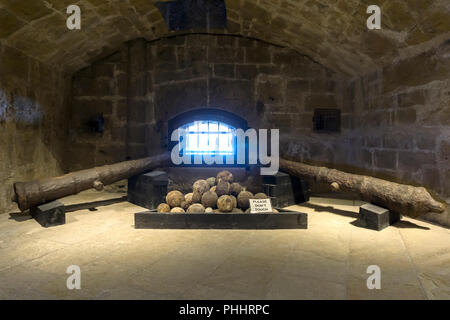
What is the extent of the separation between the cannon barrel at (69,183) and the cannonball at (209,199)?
1433 millimetres

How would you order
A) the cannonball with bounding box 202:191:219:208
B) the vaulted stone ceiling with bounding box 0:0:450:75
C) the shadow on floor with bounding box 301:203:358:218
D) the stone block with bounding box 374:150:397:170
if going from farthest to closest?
the stone block with bounding box 374:150:397:170 → the shadow on floor with bounding box 301:203:358:218 → the cannonball with bounding box 202:191:219:208 → the vaulted stone ceiling with bounding box 0:0:450:75

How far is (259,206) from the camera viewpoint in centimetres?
400

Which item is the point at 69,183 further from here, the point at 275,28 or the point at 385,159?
the point at 385,159

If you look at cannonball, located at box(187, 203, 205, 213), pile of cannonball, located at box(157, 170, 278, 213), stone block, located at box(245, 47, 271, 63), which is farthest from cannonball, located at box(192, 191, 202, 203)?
stone block, located at box(245, 47, 271, 63)

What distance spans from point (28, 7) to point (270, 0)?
3047 millimetres

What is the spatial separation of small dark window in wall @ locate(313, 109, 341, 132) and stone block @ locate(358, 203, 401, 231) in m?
2.47

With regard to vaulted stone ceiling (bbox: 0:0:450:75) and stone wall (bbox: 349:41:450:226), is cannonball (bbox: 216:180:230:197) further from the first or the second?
vaulted stone ceiling (bbox: 0:0:450:75)

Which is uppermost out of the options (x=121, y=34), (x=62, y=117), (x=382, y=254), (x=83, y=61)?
(x=121, y=34)

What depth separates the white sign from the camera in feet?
13.0

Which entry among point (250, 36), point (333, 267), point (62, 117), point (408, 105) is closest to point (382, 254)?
point (333, 267)

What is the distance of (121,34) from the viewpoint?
224 inches

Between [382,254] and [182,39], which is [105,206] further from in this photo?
[382,254]

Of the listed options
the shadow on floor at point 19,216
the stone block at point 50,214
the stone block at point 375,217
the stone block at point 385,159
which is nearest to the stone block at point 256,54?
the stone block at point 385,159

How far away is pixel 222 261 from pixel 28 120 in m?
3.84
